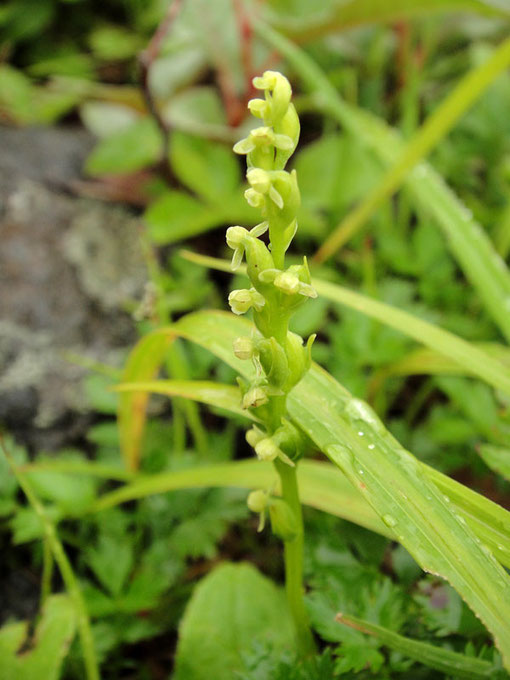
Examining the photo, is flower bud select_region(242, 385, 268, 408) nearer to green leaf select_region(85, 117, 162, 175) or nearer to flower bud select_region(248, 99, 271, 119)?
flower bud select_region(248, 99, 271, 119)

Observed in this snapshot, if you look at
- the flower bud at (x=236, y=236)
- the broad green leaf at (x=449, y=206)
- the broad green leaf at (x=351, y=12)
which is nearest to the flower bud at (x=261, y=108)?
the flower bud at (x=236, y=236)

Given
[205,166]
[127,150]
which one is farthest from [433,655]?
[127,150]

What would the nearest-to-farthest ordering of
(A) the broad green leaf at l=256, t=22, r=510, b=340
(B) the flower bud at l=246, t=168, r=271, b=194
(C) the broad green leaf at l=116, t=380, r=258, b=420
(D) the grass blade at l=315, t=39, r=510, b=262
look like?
(B) the flower bud at l=246, t=168, r=271, b=194, (C) the broad green leaf at l=116, t=380, r=258, b=420, (A) the broad green leaf at l=256, t=22, r=510, b=340, (D) the grass blade at l=315, t=39, r=510, b=262

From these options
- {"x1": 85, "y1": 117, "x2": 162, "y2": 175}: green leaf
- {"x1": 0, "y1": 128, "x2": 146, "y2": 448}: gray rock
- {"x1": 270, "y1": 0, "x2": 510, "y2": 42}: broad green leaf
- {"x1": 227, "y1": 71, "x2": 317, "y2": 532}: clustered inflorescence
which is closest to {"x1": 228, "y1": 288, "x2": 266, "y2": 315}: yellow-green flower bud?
{"x1": 227, "y1": 71, "x2": 317, "y2": 532}: clustered inflorescence

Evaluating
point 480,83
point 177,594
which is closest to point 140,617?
point 177,594

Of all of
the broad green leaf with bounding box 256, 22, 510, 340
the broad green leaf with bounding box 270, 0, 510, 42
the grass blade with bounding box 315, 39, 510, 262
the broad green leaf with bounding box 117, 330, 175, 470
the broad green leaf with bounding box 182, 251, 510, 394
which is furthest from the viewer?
the broad green leaf with bounding box 270, 0, 510, 42

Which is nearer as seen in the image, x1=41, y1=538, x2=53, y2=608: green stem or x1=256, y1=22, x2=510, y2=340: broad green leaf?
x1=41, y1=538, x2=53, y2=608: green stem

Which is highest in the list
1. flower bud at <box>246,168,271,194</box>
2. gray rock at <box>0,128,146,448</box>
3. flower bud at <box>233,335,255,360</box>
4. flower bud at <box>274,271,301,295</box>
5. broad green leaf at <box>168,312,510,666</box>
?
flower bud at <box>246,168,271,194</box>
